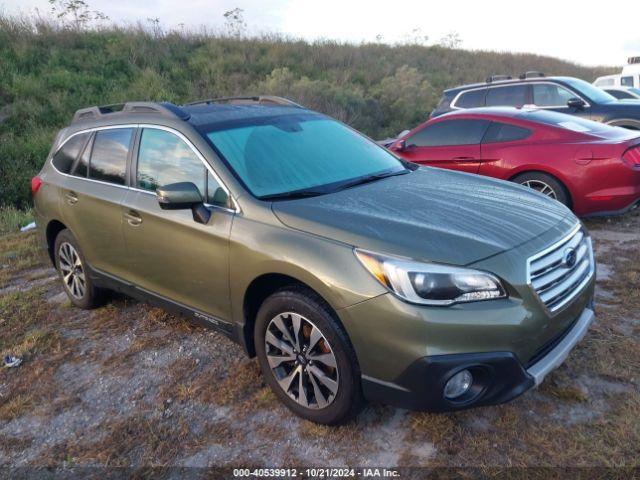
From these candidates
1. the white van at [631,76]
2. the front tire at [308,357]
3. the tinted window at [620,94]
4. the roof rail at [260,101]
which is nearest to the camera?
the front tire at [308,357]

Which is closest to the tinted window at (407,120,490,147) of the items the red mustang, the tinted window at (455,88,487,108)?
the red mustang

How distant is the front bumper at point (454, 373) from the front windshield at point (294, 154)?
4.27 ft

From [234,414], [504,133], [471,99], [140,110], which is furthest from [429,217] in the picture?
[471,99]

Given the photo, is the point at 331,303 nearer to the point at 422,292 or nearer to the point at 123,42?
the point at 422,292

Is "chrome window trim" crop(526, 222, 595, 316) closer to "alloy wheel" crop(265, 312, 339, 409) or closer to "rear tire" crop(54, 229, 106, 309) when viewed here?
"alloy wheel" crop(265, 312, 339, 409)

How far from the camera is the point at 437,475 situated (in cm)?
250

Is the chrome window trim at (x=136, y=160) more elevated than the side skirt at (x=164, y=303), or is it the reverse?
the chrome window trim at (x=136, y=160)

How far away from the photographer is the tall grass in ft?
43.3

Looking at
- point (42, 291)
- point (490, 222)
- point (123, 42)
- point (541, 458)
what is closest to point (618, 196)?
point (490, 222)

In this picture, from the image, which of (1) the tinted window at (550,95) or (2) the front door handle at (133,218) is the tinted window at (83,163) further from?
(1) the tinted window at (550,95)

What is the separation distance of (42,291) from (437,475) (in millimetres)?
4481

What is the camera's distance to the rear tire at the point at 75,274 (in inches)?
178

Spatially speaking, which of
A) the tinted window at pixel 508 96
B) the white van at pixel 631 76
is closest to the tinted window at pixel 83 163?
the tinted window at pixel 508 96

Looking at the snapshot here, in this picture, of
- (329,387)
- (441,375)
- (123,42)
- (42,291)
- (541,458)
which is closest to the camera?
(441,375)
